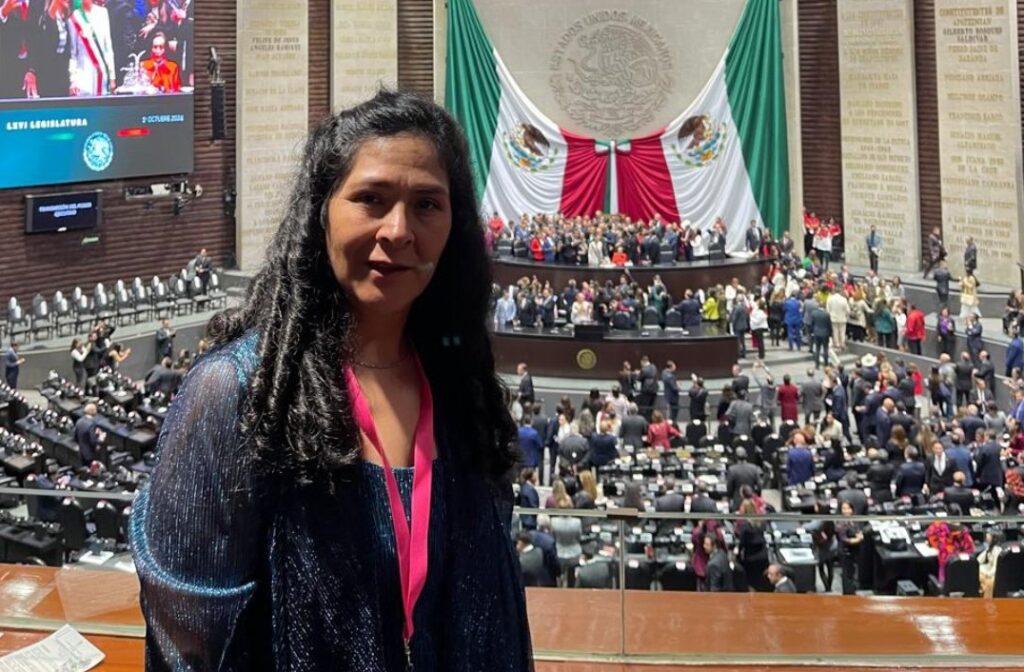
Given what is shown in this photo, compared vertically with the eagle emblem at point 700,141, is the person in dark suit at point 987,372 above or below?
below

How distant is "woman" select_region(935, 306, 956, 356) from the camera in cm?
1792

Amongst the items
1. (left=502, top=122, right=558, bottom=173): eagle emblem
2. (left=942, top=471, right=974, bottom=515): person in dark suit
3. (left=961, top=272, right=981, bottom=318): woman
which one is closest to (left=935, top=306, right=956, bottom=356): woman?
(left=961, top=272, right=981, bottom=318): woman

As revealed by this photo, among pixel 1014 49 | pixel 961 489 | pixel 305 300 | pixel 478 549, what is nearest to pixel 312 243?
pixel 305 300

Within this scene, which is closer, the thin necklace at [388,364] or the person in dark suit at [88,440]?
the thin necklace at [388,364]

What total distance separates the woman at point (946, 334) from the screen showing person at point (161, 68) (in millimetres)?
14636

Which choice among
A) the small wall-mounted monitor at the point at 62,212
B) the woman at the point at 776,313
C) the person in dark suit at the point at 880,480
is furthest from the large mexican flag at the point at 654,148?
the person in dark suit at the point at 880,480

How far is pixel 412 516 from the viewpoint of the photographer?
140 cm

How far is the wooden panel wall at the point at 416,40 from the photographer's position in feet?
82.5

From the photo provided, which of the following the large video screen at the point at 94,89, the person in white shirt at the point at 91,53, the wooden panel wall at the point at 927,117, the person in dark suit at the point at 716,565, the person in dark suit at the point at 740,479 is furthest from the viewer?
the wooden panel wall at the point at 927,117

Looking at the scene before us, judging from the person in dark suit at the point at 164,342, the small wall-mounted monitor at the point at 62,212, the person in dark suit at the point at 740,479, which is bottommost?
the person in dark suit at the point at 740,479

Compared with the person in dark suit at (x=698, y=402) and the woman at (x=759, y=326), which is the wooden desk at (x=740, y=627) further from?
the woman at (x=759, y=326)

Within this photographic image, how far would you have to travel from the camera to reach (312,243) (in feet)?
Answer: 4.75

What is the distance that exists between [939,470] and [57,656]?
944 cm

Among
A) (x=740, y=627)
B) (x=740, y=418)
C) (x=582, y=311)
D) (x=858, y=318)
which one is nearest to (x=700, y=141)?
(x=858, y=318)
